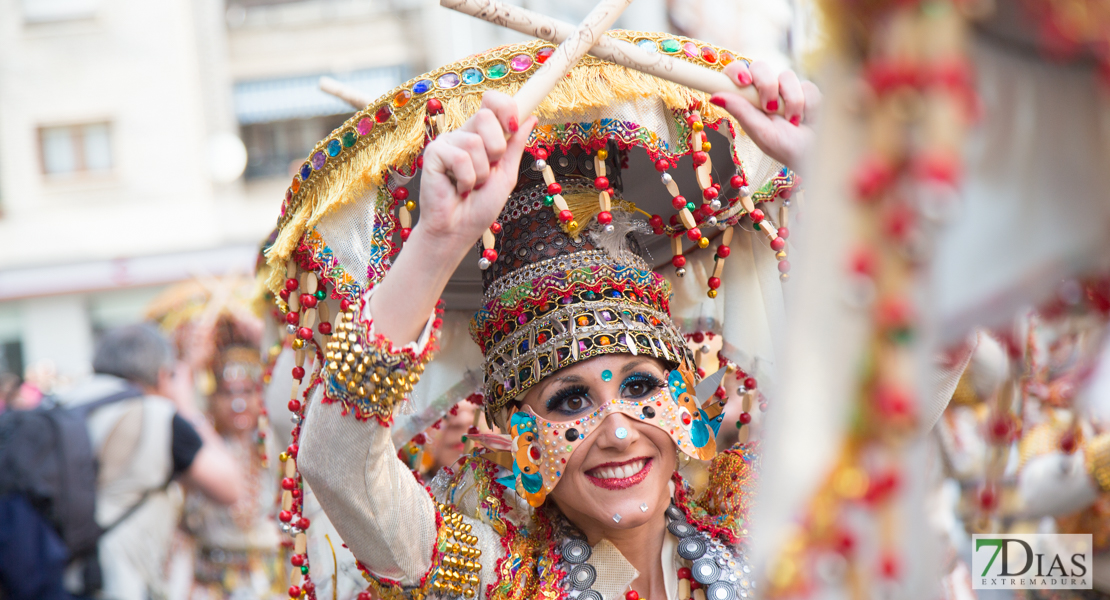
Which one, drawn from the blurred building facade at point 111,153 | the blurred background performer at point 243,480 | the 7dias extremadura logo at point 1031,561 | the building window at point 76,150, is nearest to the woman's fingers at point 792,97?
the 7dias extremadura logo at point 1031,561

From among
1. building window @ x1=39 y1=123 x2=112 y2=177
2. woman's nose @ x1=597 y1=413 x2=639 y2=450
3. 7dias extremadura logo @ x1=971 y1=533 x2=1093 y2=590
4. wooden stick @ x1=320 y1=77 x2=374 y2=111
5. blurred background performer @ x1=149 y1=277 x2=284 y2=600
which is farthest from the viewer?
building window @ x1=39 y1=123 x2=112 y2=177

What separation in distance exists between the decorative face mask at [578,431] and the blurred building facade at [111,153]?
12.3 m

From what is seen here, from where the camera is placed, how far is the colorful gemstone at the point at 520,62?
185 centimetres

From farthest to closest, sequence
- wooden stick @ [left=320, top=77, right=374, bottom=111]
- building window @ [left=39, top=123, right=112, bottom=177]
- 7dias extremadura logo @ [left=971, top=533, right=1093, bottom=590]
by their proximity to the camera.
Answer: building window @ [left=39, top=123, right=112, bottom=177] → wooden stick @ [left=320, top=77, right=374, bottom=111] → 7dias extremadura logo @ [left=971, top=533, right=1093, bottom=590]

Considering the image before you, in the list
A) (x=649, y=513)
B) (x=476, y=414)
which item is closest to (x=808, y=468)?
(x=649, y=513)

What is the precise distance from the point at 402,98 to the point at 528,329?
57 cm

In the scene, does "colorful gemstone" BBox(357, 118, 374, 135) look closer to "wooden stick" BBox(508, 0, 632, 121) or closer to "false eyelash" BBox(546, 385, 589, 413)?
"wooden stick" BBox(508, 0, 632, 121)

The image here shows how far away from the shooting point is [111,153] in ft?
47.0

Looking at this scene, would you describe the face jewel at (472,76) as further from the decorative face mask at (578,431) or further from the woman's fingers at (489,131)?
the decorative face mask at (578,431)

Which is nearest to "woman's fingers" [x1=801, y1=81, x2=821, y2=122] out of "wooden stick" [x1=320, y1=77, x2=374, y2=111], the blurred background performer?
"wooden stick" [x1=320, y1=77, x2=374, y2=111]

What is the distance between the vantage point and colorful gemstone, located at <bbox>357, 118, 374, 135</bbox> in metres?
1.85

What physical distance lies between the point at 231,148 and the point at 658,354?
43.3 feet

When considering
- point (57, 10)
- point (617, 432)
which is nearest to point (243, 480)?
point (617, 432)

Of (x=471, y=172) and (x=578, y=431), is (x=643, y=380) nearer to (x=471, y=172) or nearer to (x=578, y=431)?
(x=578, y=431)
